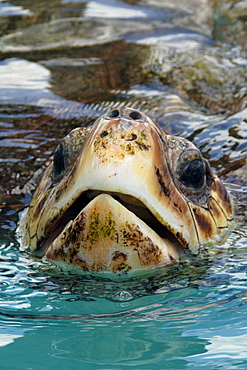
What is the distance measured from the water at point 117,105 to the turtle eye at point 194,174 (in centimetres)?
31

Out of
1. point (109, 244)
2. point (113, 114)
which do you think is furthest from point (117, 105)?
point (109, 244)

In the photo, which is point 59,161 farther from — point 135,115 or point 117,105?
point 117,105

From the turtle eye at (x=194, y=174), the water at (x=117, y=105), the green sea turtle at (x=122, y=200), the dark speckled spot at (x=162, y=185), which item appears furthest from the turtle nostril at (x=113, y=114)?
the water at (x=117, y=105)

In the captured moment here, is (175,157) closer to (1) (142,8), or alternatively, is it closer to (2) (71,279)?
(2) (71,279)

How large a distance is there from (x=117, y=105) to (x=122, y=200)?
2348 mm

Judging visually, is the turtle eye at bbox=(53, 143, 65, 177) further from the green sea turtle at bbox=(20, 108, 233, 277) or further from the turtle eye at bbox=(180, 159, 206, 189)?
the turtle eye at bbox=(180, 159, 206, 189)

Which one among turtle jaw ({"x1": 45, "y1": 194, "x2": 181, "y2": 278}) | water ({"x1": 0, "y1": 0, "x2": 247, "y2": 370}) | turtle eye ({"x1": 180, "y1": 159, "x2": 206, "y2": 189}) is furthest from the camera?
turtle eye ({"x1": 180, "y1": 159, "x2": 206, "y2": 189})

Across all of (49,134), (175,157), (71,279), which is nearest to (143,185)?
(175,157)

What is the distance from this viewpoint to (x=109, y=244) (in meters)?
2.41

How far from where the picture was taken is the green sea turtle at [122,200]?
7.77ft

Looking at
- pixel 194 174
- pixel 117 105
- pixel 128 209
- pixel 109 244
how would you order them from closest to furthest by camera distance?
pixel 109 244 < pixel 128 209 < pixel 194 174 < pixel 117 105

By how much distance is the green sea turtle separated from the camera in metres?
2.37

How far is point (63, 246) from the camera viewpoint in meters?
2.51

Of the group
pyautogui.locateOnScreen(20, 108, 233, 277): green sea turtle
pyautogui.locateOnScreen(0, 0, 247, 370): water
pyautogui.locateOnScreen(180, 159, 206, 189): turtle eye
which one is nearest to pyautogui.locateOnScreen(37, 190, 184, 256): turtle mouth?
pyautogui.locateOnScreen(20, 108, 233, 277): green sea turtle
